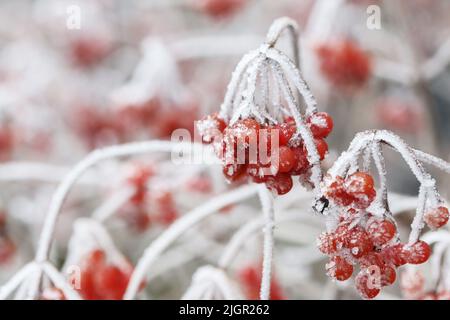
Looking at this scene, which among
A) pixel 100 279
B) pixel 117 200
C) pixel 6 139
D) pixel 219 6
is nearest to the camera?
pixel 100 279

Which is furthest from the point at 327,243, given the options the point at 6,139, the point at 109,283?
the point at 6,139

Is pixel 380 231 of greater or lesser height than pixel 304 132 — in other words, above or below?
below

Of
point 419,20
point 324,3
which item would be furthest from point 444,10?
point 324,3

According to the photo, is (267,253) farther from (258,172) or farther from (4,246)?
(4,246)

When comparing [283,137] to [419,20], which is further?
[419,20]

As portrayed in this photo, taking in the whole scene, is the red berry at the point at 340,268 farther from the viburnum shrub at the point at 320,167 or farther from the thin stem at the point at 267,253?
the thin stem at the point at 267,253

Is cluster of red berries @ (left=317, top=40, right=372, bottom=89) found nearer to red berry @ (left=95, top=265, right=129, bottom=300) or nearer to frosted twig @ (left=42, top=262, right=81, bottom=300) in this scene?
red berry @ (left=95, top=265, right=129, bottom=300)
